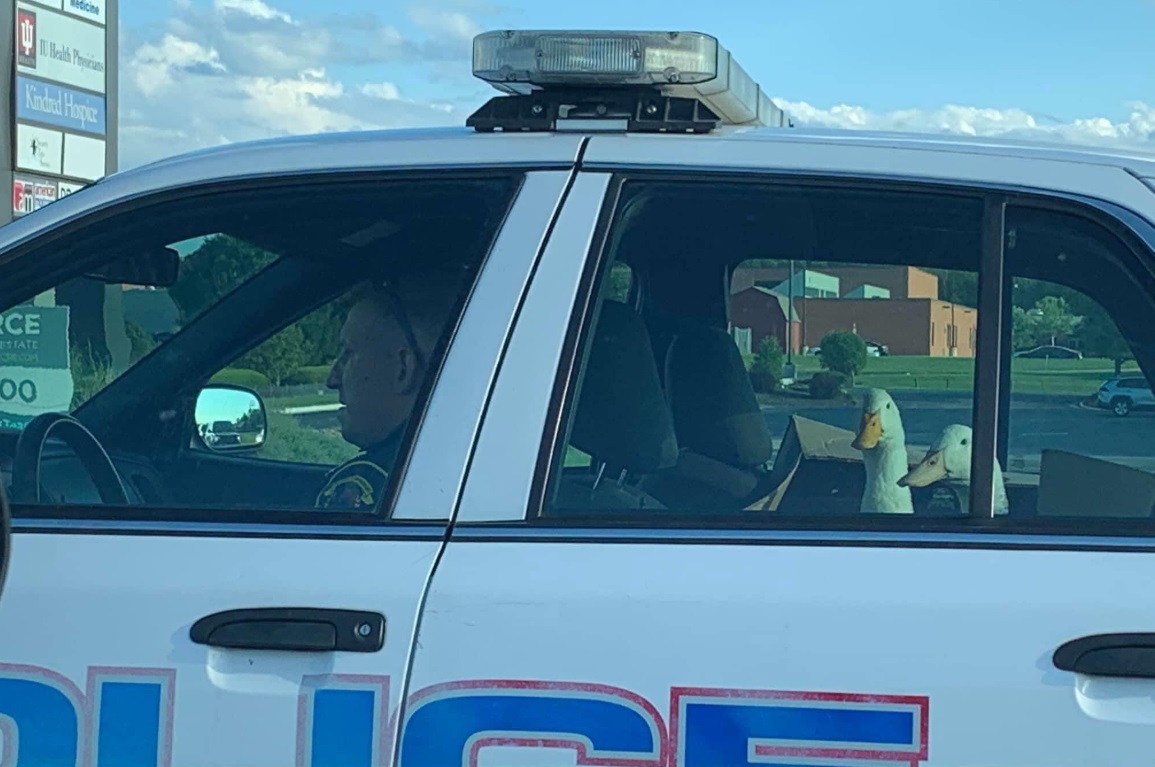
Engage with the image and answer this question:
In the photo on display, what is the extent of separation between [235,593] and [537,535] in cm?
42

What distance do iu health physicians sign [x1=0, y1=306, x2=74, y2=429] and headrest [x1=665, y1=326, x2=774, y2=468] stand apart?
3.32 ft

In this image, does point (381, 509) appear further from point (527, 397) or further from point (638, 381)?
point (638, 381)

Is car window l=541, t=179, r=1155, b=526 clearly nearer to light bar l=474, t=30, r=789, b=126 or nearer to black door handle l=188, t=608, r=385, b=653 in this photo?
light bar l=474, t=30, r=789, b=126

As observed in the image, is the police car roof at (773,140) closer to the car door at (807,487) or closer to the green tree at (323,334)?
the car door at (807,487)

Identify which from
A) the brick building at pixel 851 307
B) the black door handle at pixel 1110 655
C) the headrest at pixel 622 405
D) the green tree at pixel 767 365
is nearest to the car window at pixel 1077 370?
the brick building at pixel 851 307

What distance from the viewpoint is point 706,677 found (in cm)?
185

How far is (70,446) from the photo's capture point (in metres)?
2.33

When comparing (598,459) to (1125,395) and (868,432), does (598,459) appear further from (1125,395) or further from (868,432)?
(1125,395)

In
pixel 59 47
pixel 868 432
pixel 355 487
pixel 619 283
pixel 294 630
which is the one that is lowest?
pixel 294 630

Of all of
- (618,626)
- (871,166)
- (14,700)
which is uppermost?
(871,166)

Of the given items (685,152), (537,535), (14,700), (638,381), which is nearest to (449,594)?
(537,535)

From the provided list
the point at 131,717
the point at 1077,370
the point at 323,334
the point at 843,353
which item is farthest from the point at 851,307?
the point at 131,717

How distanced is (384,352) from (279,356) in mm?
268

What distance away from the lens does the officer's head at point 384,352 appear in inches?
85.7
